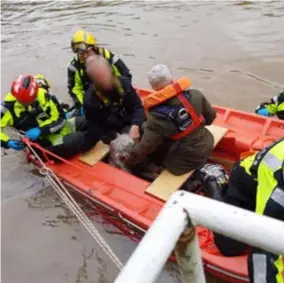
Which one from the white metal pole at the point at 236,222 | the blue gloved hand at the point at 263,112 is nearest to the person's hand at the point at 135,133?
the blue gloved hand at the point at 263,112

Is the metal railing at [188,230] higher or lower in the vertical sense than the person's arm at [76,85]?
higher

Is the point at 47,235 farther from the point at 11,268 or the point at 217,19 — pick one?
the point at 217,19

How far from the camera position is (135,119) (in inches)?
187

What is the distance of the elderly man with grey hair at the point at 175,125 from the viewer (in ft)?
12.3

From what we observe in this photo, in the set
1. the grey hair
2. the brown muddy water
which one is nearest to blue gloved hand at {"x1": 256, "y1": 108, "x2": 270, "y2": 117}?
the brown muddy water

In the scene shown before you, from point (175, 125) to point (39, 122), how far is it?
5.69ft

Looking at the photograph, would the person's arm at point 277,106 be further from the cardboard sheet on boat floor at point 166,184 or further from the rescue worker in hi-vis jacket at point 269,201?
the rescue worker in hi-vis jacket at point 269,201

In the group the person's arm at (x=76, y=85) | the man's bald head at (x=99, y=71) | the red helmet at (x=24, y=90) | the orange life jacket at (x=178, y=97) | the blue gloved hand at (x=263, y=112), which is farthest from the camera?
the person's arm at (x=76, y=85)

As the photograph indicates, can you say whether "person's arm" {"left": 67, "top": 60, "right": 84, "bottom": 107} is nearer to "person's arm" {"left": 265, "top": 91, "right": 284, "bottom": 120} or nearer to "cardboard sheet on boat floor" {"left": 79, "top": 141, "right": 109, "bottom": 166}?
"cardboard sheet on boat floor" {"left": 79, "top": 141, "right": 109, "bottom": 166}

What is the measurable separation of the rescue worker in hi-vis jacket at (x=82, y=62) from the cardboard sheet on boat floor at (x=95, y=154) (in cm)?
71

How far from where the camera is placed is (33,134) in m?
4.90

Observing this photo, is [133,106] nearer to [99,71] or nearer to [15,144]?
[99,71]

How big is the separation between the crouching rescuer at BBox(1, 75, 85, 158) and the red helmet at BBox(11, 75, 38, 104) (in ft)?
0.11

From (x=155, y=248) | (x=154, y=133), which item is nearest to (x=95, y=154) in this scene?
(x=154, y=133)
